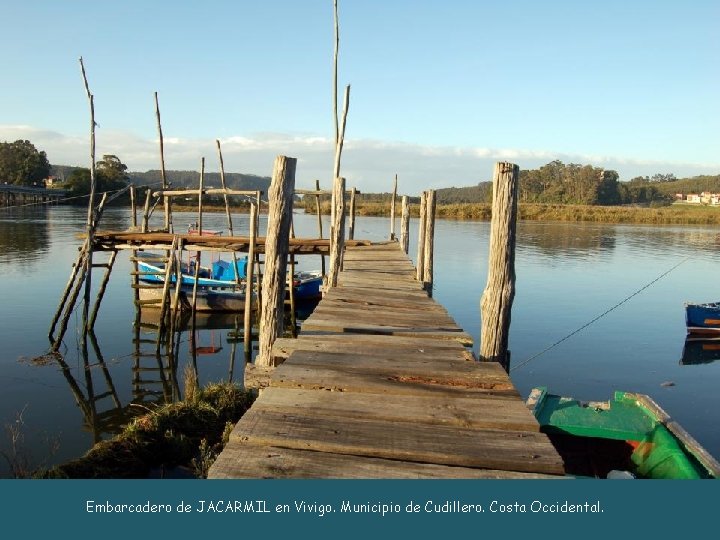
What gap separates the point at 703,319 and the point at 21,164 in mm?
108677

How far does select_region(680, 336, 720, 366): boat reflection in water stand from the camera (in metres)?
15.9

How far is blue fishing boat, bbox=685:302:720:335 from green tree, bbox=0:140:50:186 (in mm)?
105309

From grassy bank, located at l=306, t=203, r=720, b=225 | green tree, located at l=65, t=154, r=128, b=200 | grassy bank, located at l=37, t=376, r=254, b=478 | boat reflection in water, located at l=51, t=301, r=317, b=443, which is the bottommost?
boat reflection in water, located at l=51, t=301, r=317, b=443

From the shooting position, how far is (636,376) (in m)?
13.9

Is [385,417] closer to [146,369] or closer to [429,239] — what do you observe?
[429,239]

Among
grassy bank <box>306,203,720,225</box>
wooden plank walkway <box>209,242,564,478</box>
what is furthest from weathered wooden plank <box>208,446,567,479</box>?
grassy bank <box>306,203,720,225</box>

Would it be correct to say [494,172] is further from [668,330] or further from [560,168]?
[560,168]

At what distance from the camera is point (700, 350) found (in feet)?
55.8

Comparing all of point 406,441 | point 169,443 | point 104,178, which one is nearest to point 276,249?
point 169,443

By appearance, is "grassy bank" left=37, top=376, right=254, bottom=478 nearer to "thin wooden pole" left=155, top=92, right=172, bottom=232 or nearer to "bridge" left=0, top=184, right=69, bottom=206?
"thin wooden pole" left=155, top=92, right=172, bottom=232

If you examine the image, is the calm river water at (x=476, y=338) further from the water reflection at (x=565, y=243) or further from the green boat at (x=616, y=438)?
the water reflection at (x=565, y=243)

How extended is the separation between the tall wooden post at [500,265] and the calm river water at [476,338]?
630 cm

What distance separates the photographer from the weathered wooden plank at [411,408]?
12.2 ft

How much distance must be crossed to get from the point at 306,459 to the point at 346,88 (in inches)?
628
